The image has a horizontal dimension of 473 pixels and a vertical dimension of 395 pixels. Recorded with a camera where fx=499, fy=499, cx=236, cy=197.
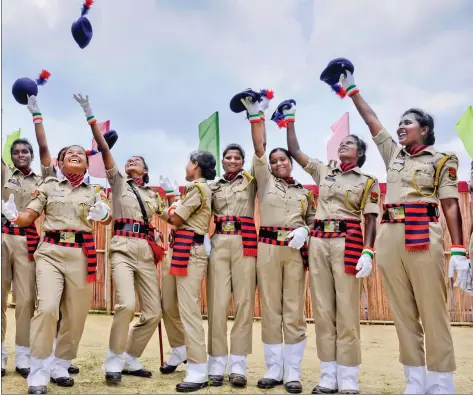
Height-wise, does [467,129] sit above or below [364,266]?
above

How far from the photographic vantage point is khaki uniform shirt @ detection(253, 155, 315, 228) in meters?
4.46

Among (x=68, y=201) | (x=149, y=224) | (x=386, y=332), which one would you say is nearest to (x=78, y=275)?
(x=68, y=201)

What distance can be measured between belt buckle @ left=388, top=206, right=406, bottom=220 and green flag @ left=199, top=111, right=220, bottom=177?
318 centimetres

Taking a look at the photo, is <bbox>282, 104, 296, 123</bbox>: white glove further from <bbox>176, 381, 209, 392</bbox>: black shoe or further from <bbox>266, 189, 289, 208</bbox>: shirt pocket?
<bbox>176, 381, 209, 392</bbox>: black shoe

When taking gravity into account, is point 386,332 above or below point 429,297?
below

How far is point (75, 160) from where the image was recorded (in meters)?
4.48

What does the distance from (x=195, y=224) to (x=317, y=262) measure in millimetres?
1153

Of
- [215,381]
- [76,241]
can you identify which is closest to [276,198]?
[215,381]

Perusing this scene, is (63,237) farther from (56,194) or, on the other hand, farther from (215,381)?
(215,381)

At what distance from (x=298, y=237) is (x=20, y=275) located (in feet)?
8.47

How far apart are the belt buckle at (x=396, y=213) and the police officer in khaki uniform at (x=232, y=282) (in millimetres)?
1211

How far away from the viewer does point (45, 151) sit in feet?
16.4

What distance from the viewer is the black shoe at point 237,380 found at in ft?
14.0

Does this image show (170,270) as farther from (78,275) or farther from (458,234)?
(458,234)
